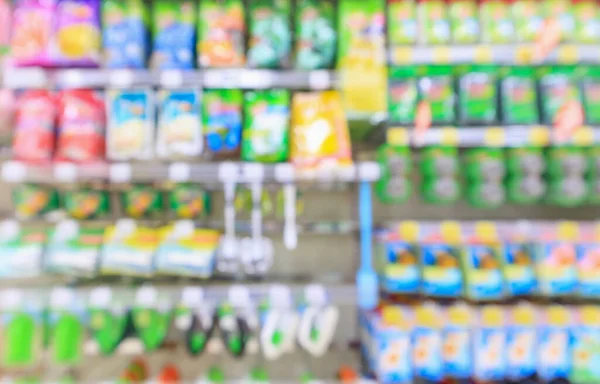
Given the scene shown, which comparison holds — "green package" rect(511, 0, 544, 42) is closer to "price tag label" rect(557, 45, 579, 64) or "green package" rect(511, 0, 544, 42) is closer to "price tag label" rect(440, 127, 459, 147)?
"price tag label" rect(557, 45, 579, 64)

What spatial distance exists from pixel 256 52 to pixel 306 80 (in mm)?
248

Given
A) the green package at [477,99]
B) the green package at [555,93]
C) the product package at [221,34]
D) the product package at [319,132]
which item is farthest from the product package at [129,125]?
the green package at [555,93]

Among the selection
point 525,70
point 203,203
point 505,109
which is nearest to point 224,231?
point 203,203

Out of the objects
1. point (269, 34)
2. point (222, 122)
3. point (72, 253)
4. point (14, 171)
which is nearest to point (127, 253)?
point (72, 253)

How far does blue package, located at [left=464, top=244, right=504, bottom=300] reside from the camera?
5.70 ft

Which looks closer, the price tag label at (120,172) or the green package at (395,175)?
the price tag label at (120,172)

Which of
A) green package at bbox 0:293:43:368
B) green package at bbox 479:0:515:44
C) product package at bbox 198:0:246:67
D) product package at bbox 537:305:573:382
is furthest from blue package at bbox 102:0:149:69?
product package at bbox 537:305:573:382

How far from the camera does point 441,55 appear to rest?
5.65 ft

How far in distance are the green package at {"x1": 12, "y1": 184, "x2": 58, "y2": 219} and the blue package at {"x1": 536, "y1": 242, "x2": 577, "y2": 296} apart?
216 centimetres

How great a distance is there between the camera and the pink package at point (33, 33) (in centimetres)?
169

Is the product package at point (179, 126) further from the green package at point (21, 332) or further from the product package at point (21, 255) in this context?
the green package at point (21, 332)

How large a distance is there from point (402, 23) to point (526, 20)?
0.53 m

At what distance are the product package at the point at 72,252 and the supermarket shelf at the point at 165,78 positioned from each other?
61cm

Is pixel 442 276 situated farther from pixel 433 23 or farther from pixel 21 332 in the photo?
pixel 21 332
